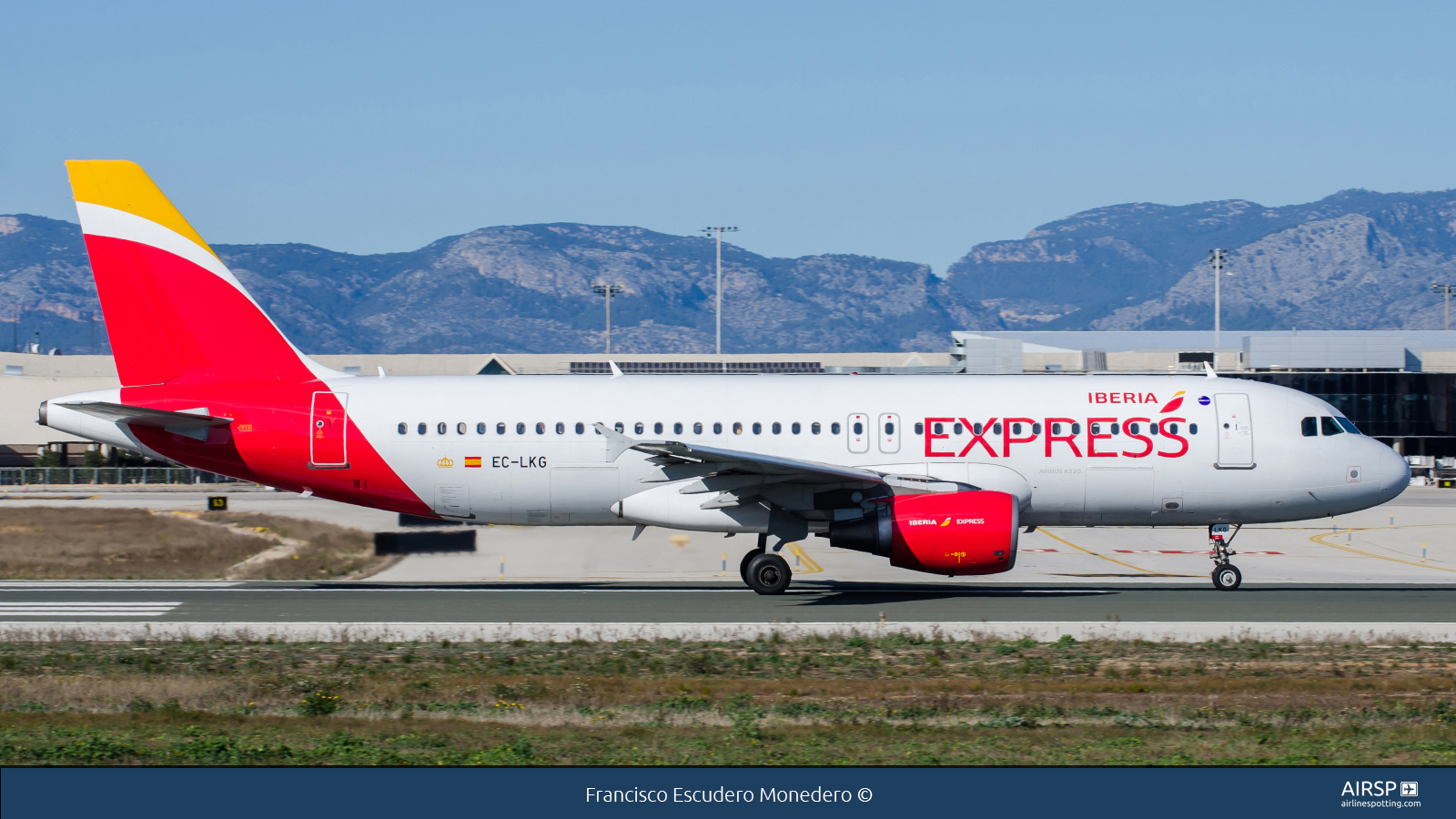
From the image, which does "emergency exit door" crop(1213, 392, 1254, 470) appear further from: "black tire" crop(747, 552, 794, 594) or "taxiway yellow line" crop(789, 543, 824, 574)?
"taxiway yellow line" crop(789, 543, 824, 574)

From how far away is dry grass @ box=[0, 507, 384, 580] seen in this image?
2972 centimetres

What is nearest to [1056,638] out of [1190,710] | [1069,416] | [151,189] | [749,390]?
[1190,710]

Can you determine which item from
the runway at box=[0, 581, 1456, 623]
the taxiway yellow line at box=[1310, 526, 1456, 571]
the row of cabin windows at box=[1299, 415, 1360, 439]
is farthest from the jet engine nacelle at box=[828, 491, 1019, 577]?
the taxiway yellow line at box=[1310, 526, 1456, 571]

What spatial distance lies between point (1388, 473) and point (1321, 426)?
157 cm

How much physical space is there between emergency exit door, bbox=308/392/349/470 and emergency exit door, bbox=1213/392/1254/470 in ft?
56.9

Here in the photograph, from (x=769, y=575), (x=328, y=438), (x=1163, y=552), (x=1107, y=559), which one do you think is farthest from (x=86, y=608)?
(x=1163, y=552)

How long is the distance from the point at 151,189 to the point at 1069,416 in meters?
18.8

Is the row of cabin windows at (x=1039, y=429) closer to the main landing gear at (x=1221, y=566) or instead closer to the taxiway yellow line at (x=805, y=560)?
the main landing gear at (x=1221, y=566)

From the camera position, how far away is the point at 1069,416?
83.4ft

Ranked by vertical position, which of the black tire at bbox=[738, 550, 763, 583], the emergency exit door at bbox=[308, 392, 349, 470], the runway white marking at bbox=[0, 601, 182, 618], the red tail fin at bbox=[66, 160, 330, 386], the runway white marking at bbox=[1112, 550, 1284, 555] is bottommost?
the runway white marking at bbox=[1112, 550, 1284, 555]

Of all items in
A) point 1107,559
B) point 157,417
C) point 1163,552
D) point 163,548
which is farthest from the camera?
point 1163,552

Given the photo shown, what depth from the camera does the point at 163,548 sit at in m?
30.8

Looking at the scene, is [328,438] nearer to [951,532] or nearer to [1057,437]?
[951,532]

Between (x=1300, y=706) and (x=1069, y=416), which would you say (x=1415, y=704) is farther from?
(x=1069, y=416)
